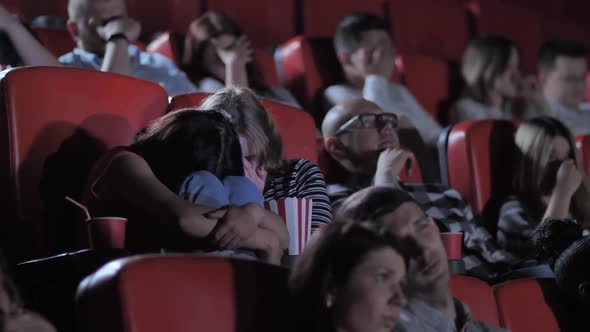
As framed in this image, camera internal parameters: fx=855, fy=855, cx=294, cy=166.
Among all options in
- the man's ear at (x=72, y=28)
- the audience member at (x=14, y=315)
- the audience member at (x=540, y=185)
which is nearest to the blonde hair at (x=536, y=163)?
the audience member at (x=540, y=185)

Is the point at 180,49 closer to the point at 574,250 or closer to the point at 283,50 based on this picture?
the point at 283,50

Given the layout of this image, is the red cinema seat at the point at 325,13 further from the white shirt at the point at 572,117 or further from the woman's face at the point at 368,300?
the woman's face at the point at 368,300

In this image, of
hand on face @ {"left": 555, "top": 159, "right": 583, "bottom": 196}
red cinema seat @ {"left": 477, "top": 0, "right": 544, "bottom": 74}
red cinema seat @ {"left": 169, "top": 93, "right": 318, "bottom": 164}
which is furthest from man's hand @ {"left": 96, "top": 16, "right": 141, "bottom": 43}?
red cinema seat @ {"left": 477, "top": 0, "right": 544, "bottom": 74}

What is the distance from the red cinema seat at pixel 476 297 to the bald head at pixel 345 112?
396 millimetres

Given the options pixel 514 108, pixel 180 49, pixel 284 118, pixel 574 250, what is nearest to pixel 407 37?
pixel 514 108

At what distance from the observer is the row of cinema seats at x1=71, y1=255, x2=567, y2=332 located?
0.52 metres

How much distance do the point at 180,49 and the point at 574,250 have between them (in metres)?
0.80

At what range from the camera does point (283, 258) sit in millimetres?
769

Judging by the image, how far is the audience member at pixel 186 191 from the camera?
27.5 inches

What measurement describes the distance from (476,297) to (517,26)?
152 cm

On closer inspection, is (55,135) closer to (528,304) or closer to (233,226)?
(233,226)

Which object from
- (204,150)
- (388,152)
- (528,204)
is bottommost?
(528,204)

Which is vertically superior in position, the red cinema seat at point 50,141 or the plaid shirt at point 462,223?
the red cinema seat at point 50,141

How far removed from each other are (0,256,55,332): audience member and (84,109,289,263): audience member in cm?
18
